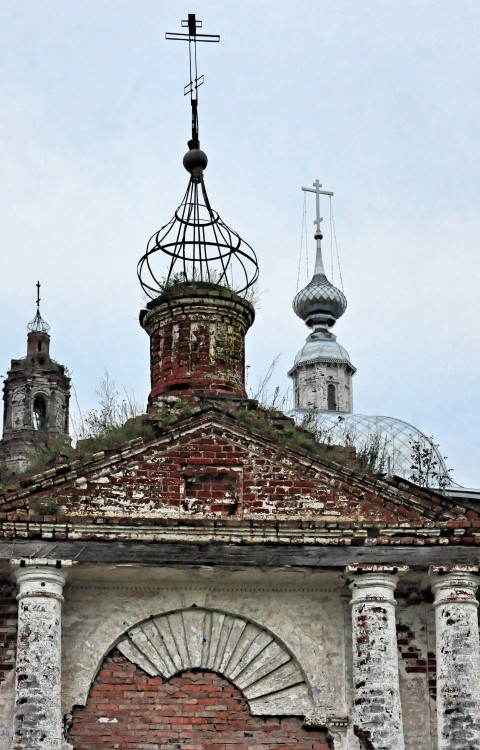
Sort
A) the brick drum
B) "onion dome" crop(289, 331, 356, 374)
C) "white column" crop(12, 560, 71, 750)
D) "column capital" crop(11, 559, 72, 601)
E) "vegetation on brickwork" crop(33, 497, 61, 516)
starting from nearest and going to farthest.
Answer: "white column" crop(12, 560, 71, 750) < "column capital" crop(11, 559, 72, 601) < the brick drum < "vegetation on brickwork" crop(33, 497, 61, 516) < "onion dome" crop(289, 331, 356, 374)

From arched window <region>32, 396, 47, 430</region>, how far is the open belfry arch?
1584 cm

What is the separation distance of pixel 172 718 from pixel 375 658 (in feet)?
5.87

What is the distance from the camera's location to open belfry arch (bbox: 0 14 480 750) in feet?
38.9

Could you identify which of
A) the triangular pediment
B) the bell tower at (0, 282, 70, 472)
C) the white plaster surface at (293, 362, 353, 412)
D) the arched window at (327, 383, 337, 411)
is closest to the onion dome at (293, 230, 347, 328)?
the white plaster surface at (293, 362, 353, 412)

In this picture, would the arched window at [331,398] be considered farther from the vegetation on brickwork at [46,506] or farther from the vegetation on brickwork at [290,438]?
the vegetation on brickwork at [46,506]

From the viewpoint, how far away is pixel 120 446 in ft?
40.9

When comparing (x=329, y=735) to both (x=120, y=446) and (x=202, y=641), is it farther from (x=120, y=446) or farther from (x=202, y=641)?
(x=120, y=446)

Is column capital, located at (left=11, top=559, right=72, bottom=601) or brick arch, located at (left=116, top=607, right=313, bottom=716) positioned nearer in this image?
column capital, located at (left=11, top=559, right=72, bottom=601)

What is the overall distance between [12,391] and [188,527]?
17140mm

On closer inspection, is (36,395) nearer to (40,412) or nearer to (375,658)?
(40,412)

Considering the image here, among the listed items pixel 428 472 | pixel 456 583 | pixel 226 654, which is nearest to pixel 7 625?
pixel 226 654

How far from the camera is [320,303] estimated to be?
3067 cm

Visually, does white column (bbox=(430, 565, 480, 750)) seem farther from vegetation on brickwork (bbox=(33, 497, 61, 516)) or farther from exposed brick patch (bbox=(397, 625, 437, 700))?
vegetation on brickwork (bbox=(33, 497, 61, 516))

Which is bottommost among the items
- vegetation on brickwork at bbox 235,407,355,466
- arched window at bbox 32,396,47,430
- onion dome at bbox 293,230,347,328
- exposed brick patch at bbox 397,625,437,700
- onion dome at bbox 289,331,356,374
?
exposed brick patch at bbox 397,625,437,700
